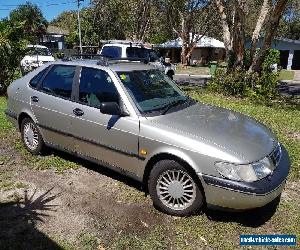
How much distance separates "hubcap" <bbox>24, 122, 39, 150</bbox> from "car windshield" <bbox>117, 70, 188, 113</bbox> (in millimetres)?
2007

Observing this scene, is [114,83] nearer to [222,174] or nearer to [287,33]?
[222,174]

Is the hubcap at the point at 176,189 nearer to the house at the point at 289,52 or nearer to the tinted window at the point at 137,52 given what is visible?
the tinted window at the point at 137,52

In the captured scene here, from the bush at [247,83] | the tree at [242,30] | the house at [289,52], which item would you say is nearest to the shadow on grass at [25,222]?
the bush at [247,83]

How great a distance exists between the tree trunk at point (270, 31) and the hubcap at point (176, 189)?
31.3 feet

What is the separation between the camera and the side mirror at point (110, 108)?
4402 mm

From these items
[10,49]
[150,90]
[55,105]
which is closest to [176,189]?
[150,90]

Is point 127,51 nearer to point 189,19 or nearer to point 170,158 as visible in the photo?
point 170,158

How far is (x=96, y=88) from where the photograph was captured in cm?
501

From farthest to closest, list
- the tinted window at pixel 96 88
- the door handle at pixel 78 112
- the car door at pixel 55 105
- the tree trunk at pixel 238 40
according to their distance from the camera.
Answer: the tree trunk at pixel 238 40 → the car door at pixel 55 105 → the door handle at pixel 78 112 → the tinted window at pixel 96 88

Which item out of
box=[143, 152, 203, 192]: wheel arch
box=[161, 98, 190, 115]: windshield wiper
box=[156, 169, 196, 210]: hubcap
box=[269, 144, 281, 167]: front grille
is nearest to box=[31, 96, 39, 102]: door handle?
box=[161, 98, 190, 115]: windshield wiper

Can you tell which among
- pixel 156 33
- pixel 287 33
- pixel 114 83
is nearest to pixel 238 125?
pixel 114 83

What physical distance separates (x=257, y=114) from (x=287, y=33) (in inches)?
1933

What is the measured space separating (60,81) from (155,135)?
2.07 m

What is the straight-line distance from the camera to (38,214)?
4.34m
